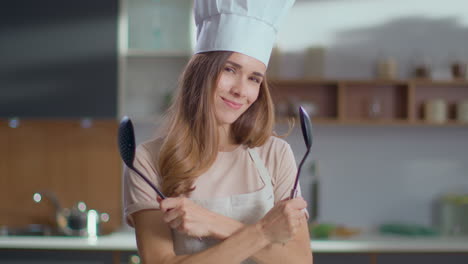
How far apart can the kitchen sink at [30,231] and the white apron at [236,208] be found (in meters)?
2.27

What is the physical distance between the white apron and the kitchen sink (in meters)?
2.27

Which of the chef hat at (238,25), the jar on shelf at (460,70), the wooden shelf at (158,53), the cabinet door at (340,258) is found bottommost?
the cabinet door at (340,258)

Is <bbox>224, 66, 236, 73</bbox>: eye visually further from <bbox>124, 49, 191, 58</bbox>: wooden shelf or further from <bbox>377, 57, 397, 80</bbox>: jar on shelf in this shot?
<bbox>377, 57, 397, 80</bbox>: jar on shelf

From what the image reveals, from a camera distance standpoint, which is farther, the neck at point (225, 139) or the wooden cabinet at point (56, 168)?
the wooden cabinet at point (56, 168)

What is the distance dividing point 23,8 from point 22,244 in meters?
1.33

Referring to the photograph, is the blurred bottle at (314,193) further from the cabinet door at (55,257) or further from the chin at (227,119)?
the chin at (227,119)

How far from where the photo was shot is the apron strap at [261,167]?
1255 mm

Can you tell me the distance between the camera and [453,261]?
2961 millimetres

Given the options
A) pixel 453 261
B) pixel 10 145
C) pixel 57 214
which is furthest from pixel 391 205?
pixel 10 145

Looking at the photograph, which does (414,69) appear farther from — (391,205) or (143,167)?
(143,167)

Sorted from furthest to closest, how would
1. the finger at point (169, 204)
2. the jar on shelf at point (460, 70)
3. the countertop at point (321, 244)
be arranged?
the jar on shelf at point (460, 70) → the countertop at point (321, 244) → the finger at point (169, 204)

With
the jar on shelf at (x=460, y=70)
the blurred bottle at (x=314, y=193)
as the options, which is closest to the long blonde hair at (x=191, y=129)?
the blurred bottle at (x=314, y=193)

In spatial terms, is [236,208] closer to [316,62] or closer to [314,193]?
[314,193]

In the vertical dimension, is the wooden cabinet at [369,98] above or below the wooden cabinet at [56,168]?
above
